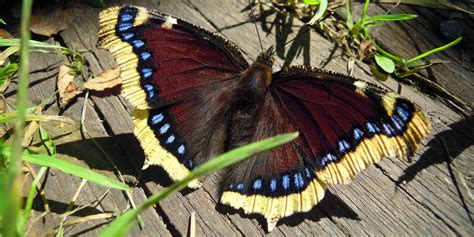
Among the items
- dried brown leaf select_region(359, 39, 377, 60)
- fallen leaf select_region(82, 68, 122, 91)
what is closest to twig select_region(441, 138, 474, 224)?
dried brown leaf select_region(359, 39, 377, 60)

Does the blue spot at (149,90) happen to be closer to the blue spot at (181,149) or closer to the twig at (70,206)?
the blue spot at (181,149)

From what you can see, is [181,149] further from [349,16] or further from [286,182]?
[349,16]

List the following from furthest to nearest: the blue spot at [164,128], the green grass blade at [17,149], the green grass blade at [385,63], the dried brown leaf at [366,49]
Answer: the dried brown leaf at [366,49] → the green grass blade at [385,63] → the blue spot at [164,128] → the green grass blade at [17,149]

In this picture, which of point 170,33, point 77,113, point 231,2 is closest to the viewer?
point 170,33

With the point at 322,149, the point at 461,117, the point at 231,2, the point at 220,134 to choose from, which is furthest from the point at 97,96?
the point at 461,117

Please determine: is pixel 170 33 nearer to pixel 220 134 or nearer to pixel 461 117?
pixel 220 134

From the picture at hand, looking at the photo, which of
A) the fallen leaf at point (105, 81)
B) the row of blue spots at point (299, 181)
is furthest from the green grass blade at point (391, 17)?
the fallen leaf at point (105, 81)

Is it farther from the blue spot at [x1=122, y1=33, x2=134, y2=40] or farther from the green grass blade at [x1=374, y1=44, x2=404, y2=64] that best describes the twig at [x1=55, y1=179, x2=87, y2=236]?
the green grass blade at [x1=374, y1=44, x2=404, y2=64]
